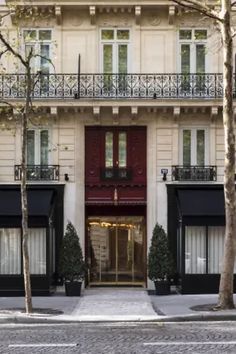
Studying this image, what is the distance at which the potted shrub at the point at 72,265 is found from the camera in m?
22.2

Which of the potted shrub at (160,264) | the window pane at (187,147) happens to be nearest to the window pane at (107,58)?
the window pane at (187,147)

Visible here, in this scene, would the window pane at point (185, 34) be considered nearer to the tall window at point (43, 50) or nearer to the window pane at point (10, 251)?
the tall window at point (43, 50)

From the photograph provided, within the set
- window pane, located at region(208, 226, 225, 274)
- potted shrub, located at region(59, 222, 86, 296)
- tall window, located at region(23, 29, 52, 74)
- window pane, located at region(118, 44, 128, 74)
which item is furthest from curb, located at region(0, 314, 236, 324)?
window pane, located at region(118, 44, 128, 74)

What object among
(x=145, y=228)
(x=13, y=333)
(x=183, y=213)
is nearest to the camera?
(x=13, y=333)

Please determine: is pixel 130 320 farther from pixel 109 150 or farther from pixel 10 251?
pixel 109 150

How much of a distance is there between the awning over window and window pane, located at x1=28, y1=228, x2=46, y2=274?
4.50 metres

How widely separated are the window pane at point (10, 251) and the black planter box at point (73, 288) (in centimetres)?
167

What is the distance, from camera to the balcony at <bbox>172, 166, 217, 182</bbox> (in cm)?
2341

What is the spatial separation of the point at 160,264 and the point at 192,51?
7.15 meters

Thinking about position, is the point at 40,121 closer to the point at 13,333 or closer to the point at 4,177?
the point at 4,177

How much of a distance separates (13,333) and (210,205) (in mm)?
9870

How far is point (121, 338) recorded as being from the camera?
1334cm

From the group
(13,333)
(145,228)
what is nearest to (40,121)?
(145,228)

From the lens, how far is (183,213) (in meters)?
22.4
